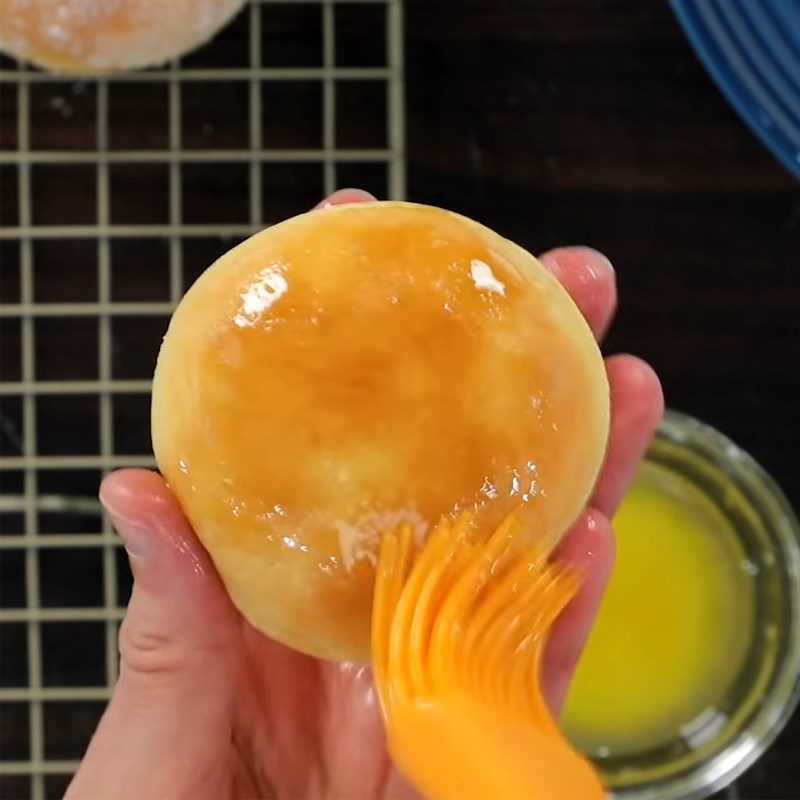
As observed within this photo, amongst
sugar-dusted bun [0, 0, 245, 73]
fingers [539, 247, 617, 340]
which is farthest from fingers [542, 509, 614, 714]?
sugar-dusted bun [0, 0, 245, 73]

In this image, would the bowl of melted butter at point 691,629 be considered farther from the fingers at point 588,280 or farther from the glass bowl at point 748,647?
the fingers at point 588,280

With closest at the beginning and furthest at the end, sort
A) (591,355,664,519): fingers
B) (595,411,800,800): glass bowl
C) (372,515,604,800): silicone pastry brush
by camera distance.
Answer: (372,515,604,800): silicone pastry brush < (591,355,664,519): fingers < (595,411,800,800): glass bowl

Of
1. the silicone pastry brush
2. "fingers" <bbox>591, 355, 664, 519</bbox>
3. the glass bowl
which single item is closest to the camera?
the silicone pastry brush

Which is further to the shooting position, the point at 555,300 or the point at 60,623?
the point at 60,623

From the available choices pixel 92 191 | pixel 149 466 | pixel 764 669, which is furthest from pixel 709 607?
pixel 92 191

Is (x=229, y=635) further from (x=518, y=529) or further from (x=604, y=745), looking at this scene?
(x=604, y=745)

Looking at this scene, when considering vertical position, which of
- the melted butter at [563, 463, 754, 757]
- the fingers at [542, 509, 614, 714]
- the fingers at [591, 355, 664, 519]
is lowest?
the melted butter at [563, 463, 754, 757]

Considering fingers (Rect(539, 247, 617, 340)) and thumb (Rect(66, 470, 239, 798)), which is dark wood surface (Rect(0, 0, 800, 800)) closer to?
fingers (Rect(539, 247, 617, 340))
